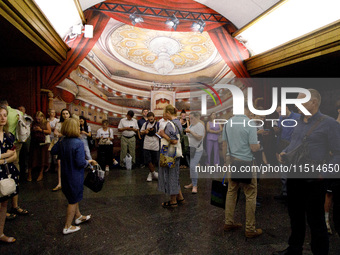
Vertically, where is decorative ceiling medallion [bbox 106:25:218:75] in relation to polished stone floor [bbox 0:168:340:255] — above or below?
above

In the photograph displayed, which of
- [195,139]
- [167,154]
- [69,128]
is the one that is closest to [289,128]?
[195,139]

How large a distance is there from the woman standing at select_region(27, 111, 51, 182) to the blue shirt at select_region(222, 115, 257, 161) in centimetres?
379

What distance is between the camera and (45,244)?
6.56 ft

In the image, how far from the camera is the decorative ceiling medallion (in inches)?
225

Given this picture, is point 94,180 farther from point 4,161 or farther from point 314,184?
point 314,184

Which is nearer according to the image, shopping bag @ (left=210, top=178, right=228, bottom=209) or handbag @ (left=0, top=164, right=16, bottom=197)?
handbag @ (left=0, top=164, right=16, bottom=197)

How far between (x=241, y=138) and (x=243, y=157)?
206mm

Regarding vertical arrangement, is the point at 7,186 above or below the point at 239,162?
below

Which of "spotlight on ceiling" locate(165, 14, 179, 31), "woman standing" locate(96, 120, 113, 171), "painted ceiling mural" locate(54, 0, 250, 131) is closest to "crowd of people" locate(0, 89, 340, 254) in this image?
"woman standing" locate(96, 120, 113, 171)

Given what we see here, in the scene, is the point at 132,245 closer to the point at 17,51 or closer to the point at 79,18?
the point at 17,51

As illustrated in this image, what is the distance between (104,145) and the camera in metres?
5.31

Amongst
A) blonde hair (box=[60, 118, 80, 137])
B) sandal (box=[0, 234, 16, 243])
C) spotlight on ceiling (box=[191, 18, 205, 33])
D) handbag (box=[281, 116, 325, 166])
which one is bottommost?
sandal (box=[0, 234, 16, 243])

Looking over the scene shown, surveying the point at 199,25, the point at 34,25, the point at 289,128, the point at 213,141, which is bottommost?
the point at 213,141

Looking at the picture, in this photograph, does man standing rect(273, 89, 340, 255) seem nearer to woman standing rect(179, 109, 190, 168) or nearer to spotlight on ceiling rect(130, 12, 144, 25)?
woman standing rect(179, 109, 190, 168)
